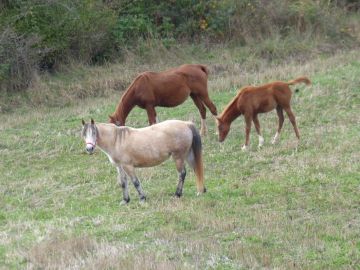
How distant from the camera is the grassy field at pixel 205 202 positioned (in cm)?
843

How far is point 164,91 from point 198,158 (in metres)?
4.97

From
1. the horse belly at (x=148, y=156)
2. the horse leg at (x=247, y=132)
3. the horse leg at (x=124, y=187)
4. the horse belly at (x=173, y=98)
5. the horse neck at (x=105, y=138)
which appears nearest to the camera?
the horse neck at (x=105, y=138)

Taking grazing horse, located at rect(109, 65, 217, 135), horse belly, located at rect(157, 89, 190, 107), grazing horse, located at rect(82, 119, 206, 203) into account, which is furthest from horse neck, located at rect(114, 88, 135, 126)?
grazing horse, located at rect(82, 119, 206, 203)

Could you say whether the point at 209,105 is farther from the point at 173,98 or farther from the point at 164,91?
the point at 164,91

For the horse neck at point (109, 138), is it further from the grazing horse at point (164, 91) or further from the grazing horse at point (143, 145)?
the grazing horse at point (164, 91)

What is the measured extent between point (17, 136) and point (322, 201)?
367 inches

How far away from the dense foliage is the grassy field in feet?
16.5

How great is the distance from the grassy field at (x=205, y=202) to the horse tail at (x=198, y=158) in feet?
0.76

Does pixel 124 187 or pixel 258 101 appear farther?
pixel 258 101

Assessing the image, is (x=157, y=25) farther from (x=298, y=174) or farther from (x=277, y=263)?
(x=277, y=263)

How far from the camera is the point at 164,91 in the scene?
16.1 metres

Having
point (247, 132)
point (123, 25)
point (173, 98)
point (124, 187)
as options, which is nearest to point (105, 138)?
point (124, 187)

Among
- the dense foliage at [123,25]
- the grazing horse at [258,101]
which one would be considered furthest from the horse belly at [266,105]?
the dense foliage at [123,25]

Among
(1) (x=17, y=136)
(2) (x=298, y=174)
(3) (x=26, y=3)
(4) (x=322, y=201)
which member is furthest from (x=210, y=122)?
(3) (x=26, y=3)
